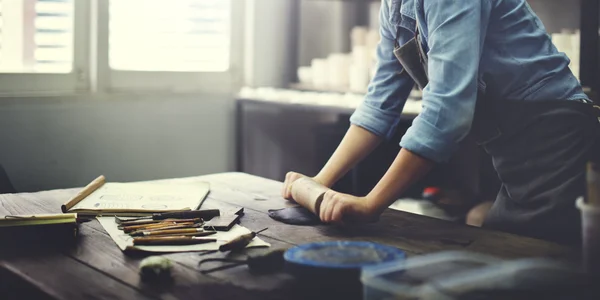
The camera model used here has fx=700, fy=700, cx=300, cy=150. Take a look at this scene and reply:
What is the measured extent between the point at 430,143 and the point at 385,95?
0.38 meters

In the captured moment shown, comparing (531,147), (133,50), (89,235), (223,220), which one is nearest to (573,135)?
(531,147)

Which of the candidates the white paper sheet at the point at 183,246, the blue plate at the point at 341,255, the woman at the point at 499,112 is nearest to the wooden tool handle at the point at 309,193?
the woman at the point at 499,112

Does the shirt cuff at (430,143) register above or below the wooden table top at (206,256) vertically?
above

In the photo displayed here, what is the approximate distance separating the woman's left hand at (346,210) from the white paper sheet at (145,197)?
0.31 metres

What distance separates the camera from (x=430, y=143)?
4.15 feet

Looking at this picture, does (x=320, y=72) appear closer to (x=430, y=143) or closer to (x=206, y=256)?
(x=430, y=143)

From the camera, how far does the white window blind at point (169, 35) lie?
322cm

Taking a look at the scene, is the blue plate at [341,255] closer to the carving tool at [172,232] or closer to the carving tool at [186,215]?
the carving tool at [172,232]

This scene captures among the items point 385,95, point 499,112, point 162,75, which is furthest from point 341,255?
point 162,75

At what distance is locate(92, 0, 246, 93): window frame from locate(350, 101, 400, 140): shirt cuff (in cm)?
186

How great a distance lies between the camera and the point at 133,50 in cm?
327

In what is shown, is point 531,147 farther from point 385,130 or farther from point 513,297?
point 513,297

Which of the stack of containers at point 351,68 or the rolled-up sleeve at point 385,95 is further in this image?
the stack of containers at point 351,68

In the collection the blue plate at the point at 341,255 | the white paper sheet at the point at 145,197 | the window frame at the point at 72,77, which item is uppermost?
the window frame at the point at 72,77
